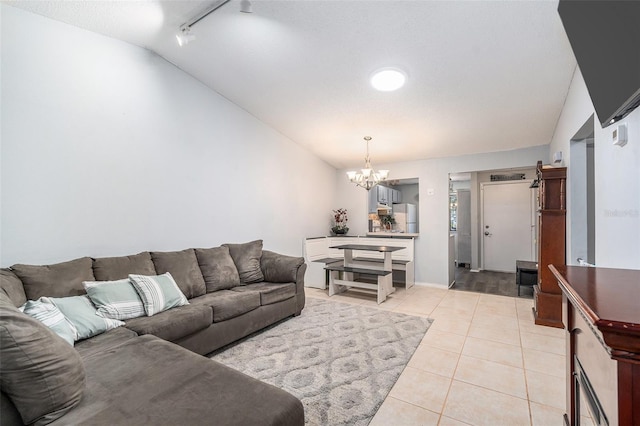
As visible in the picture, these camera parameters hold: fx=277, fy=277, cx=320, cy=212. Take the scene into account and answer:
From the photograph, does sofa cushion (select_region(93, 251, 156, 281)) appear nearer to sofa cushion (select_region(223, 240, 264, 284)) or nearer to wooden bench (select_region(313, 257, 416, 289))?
sofa cushion (select_region(223, 240, 264, 284))

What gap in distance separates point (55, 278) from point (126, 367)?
122cm

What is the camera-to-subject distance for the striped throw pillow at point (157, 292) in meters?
2.30

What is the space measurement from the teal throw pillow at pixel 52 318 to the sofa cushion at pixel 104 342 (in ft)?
0.26

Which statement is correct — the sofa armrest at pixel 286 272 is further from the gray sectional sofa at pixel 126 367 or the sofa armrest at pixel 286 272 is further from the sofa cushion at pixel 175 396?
the sofa cushion at pixel 175 396

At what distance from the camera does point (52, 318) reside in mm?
1688

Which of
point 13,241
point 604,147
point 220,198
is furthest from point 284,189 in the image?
point 604,147

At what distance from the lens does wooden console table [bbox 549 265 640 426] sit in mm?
607

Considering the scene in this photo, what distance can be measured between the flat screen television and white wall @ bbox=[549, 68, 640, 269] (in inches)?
8.5

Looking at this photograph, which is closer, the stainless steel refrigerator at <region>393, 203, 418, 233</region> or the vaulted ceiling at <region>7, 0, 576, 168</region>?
the vaulted ceiling at <region>7, 0, 576, 168</region>

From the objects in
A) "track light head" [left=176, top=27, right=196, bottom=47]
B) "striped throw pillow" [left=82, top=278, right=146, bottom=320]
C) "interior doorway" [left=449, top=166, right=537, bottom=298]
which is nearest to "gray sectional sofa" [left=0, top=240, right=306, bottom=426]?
"striped throw pillow" [left=82, top=278, right=146, bottom=320]

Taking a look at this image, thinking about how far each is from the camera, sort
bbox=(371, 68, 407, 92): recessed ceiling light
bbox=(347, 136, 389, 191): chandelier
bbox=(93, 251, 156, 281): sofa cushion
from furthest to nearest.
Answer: bbox=(347, 136, 389, 191): chandelier < bbox=(371, 68, 407, 92): recessed ceiling light < bbox=(93, 251, 156, 281): sofa cushion

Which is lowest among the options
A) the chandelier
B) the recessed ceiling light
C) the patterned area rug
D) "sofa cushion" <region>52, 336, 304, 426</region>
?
the patterned area rug

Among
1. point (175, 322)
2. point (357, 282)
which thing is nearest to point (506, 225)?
point (357, 282)

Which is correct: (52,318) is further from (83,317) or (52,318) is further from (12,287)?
(12,287)
